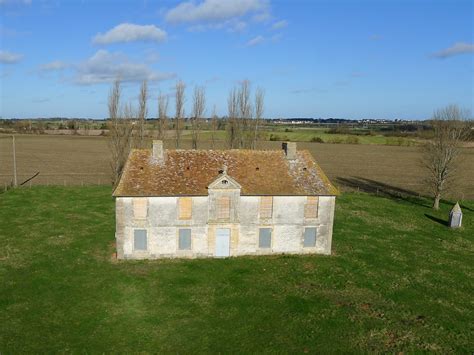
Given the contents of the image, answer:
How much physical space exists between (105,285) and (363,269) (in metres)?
18.3

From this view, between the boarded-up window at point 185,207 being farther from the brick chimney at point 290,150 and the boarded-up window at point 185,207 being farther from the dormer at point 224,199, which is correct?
the brick chimney at point 290,150

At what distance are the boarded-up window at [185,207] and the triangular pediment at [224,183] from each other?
1859mm

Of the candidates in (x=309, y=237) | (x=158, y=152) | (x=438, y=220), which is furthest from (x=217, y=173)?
(x=438, y=220)

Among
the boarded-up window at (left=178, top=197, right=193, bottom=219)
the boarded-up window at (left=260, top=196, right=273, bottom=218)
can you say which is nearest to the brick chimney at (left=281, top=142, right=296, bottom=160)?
the boarded-up window at (left=260, top=196, right=273, bottom=218)

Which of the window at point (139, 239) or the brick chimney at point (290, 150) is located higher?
the brick chimney at point (290, 150)

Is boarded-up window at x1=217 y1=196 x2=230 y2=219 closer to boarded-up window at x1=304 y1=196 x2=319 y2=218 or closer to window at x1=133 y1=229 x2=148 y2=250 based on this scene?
window at x1=133 y1=229 x2=148 y2=250

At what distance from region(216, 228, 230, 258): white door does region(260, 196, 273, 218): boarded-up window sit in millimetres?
3016

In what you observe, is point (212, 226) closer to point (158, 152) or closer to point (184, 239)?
point (184, 239)

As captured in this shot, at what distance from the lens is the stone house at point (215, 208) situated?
29.8 metres

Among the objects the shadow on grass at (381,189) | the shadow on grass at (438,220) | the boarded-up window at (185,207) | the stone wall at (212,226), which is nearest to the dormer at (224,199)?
the stone wall at (212,226)

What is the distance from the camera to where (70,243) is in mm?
33594

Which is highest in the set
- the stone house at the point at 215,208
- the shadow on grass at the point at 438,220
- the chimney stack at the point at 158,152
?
the chimney stack at the point at 158,152

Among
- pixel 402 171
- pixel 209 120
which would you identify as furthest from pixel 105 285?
pixel 402 171

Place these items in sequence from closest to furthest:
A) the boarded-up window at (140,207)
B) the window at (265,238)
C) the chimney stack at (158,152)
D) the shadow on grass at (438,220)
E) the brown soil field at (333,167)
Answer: the boarded-up window at (140,207)
the window at (265,238)
the chimney stack at (158,152)
the shadow on grass at (438,220)
the brown soil field at (333,167)
